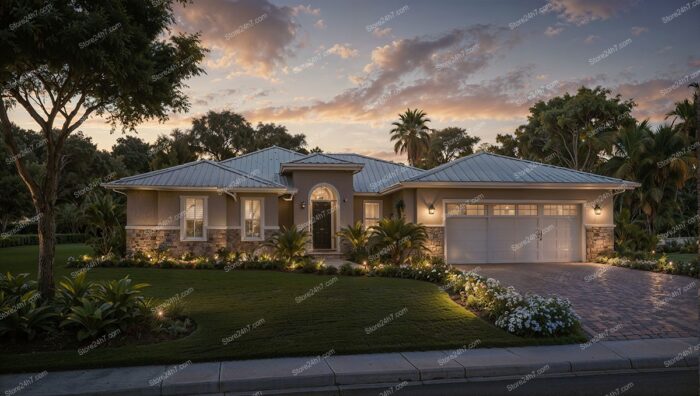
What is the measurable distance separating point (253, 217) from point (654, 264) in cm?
1397

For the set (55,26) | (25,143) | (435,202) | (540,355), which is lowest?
(540,355)

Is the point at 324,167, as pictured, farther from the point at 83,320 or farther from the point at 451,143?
the point at 451,143

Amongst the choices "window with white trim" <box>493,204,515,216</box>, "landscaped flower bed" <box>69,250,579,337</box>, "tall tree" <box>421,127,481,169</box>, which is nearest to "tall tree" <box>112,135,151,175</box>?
"tall tree" <box>421,127,481,169</box>

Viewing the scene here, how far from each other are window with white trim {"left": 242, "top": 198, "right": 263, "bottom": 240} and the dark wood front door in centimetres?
240

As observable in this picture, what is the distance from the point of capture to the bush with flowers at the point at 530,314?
7969 millimetres

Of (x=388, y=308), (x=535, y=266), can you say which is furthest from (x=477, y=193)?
(x=388, y=308)

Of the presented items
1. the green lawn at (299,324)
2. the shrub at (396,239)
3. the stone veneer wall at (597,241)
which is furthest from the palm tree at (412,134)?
the green lawn at (299,324)

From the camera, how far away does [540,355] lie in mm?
7148

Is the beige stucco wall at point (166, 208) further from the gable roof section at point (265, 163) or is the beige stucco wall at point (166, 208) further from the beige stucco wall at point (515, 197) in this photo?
the beige stucco wall at point (515, 197)

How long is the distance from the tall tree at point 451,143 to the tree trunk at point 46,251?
137ft

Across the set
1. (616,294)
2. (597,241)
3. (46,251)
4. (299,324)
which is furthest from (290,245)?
(597,241)

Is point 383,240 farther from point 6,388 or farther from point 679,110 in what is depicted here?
point 679,110

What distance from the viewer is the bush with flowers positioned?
26.1ft

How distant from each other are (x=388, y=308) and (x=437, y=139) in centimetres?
4075
